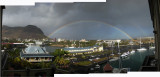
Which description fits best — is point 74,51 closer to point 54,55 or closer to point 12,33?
point 54,55

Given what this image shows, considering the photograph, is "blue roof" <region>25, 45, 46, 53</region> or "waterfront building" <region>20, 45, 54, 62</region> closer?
"waterfront building" <region>20, 45, 54, 62</region>

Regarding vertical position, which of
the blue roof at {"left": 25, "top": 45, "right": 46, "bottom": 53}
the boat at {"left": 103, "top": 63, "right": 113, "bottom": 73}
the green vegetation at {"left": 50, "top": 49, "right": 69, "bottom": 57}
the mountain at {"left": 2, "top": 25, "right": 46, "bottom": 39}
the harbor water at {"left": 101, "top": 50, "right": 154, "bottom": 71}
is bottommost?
the boat at {"left": 103, "top": 63, "right": 113, "bottom": 73}

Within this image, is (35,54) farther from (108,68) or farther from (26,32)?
(108,68)

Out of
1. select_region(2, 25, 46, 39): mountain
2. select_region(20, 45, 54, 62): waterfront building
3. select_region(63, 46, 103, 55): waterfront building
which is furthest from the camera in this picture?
select_region(63, 46, 103, 55): waterfront building

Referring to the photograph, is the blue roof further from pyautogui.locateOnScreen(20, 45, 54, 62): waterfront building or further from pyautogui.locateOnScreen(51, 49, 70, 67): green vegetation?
pyautogui.locateOnScreen(51, 49, 70, 67): green vegetation

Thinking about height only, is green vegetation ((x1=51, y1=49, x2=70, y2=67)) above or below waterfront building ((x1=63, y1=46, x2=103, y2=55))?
below

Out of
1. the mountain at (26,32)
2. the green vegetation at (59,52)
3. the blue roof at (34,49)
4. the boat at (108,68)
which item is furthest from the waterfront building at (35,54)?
the boat at (108,68)

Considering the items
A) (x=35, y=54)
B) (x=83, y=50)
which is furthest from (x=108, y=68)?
(x=35, y=54)

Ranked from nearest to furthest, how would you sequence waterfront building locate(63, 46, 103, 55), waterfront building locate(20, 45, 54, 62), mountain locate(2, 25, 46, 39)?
waterfront building locate(20, 45, 54, 62), mountain locate(2, 25, 46, 39), waterfront building locate(63, 46, 103, 55)

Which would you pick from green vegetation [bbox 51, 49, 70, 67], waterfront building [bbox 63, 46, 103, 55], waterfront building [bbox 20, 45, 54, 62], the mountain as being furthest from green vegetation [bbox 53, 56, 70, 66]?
the mountain
